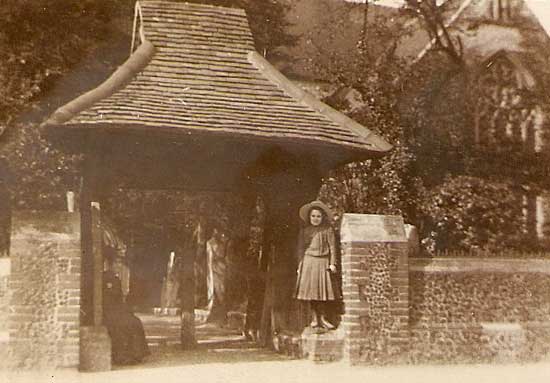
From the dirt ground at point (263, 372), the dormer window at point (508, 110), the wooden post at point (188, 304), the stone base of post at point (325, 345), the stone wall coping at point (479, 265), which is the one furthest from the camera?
the dormer window at point (508, 110)

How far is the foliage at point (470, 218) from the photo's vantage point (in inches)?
741

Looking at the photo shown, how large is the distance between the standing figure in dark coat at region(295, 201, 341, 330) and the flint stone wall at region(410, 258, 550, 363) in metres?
1.12

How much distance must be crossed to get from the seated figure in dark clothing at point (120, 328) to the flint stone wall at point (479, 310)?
3.64m

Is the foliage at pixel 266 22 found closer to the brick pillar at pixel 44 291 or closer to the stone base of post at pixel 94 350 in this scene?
the brick pillar at pixel 44 291

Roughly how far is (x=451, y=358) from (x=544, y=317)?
1.57m

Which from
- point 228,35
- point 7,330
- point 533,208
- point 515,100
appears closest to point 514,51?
point 515,100

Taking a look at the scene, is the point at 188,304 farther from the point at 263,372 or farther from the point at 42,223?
the point at 42,223

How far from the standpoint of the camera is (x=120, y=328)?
1078cm

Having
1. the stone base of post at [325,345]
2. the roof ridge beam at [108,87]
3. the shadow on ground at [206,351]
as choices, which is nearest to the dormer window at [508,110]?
the shadow on ground at [206,351]

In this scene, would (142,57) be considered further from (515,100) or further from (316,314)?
(515,100)

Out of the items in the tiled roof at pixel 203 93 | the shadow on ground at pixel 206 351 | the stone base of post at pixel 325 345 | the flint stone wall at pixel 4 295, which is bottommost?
the shadow on ground at pixel 206 351

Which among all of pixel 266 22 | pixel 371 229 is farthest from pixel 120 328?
pixel 266 22

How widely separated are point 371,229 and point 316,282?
1001 mm

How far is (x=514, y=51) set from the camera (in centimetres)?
2238
